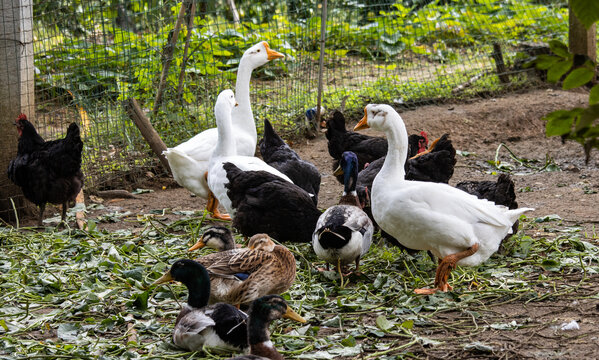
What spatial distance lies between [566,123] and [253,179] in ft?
14.4

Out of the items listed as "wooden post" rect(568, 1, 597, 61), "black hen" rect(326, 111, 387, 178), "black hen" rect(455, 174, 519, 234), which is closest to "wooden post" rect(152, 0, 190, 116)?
"black hen" rect(326, 111, 387, 178)

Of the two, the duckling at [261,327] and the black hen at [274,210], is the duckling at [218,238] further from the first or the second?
the duckling at [261,327]

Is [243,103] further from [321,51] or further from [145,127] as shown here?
[321,51]

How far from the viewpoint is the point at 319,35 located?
9805 millimetres

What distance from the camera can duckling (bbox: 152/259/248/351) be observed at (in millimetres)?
3689

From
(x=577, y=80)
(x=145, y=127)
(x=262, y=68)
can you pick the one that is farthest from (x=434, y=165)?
(x=577, y=80)

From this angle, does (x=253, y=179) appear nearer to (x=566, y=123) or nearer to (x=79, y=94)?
(x=79, y=94)

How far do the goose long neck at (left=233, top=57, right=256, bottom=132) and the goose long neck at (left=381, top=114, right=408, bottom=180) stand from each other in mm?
3115

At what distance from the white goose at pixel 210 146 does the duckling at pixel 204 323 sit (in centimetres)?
313

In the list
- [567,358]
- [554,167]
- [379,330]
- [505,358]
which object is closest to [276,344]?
[379,330]

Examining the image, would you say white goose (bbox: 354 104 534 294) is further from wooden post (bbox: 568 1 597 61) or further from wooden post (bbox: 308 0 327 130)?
wooden post (bbox: 568 1 597 61)

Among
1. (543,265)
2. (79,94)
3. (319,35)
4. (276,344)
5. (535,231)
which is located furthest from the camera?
(319,35)

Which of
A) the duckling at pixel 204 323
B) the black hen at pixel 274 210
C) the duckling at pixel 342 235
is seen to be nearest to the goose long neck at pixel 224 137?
the black hen at pixel 274 210

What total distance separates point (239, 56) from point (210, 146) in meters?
2.74
